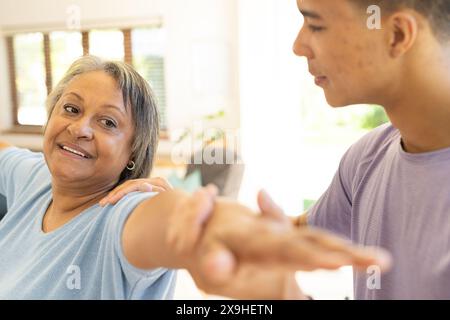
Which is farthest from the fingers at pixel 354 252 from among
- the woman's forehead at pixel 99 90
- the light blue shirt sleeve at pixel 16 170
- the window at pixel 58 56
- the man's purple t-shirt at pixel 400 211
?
the window at pixel 58 56

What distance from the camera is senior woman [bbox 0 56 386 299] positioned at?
0.40 metres

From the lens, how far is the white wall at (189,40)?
13.4ft

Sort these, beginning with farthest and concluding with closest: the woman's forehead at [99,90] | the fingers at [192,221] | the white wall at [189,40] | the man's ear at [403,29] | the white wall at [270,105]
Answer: the white wall at [189,40], the white wall at [270,105], the woman's forehead at [99,90], the man's ear at [403,29], the fingers at [192,221]

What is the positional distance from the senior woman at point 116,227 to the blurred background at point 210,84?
7.11 ft

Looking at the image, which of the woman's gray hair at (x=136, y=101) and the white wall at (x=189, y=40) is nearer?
the woman's gray hair at (x=136, y=101)

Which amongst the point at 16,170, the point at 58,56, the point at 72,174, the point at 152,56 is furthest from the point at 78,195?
the point at 58,56

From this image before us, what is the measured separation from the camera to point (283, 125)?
3.81m

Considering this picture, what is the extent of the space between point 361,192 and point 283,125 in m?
3.03

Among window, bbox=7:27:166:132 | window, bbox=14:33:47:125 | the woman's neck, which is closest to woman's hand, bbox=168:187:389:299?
the woman's neck

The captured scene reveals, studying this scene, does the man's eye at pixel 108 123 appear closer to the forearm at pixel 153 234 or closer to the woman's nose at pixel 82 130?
the woman's nose at pixel 82 130

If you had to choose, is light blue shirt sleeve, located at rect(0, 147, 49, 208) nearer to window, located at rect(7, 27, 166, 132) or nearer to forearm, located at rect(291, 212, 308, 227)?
forearm, located at rect(291, 212, 308, 227)

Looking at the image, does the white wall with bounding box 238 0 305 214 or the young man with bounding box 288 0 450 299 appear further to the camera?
the white wall with bounding box 238 0 305 214

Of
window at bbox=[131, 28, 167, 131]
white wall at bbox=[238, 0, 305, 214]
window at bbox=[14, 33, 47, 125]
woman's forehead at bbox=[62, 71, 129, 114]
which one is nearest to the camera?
woman's forehead at bbox=[62, 71, 129, 114]
